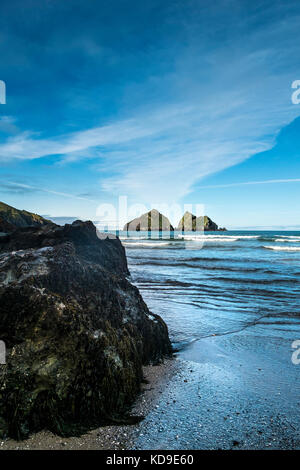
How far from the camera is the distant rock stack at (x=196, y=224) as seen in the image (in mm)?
155363

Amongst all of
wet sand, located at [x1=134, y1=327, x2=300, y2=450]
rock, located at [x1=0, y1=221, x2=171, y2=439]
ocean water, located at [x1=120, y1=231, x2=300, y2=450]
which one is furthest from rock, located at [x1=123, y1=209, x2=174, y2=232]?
rock, located at [x1=0, y1=221, x2=171, y2=439]

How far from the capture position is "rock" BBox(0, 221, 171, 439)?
2.69 metres

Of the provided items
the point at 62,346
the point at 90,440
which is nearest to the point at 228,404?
the point at 90,440

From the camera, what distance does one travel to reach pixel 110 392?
304cm

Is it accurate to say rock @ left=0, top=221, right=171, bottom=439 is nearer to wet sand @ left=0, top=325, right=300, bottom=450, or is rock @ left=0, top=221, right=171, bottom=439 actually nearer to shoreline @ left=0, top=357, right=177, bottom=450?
shoreline @ left=0, top=357, right=177, bottom=450

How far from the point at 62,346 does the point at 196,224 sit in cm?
15541

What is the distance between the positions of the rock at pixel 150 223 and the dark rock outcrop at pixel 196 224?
924cm

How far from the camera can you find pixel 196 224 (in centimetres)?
15612

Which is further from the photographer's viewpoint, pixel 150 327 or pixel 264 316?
pixel 264 316

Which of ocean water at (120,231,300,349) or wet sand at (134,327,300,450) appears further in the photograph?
ocean water at (120,231,300,349)

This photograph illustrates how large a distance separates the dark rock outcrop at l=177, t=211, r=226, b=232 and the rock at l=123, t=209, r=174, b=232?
30.3 feet
